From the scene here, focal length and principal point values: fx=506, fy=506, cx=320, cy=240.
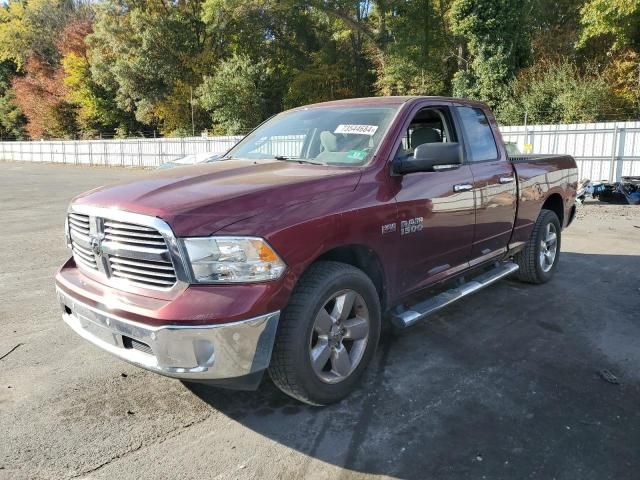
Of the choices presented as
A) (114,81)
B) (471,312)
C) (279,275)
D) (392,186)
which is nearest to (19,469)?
(279,275)

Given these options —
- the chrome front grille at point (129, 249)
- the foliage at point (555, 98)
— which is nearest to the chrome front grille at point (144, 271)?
the chrome front grille at point (129, 249)

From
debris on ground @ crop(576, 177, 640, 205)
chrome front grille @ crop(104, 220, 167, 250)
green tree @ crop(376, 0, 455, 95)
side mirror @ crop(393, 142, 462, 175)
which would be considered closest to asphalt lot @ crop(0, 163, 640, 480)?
chrome front grille @ crop(104, 220, 167, 250)

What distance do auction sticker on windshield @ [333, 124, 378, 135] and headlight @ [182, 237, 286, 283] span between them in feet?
4.84

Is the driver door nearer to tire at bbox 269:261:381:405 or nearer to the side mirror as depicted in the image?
the side mirror

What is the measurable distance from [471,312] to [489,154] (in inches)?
59.8

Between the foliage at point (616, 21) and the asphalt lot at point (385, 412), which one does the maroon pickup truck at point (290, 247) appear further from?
the foliage at point (616, 21)

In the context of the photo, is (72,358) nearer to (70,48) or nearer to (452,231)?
(452,231)

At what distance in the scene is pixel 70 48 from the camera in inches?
1852

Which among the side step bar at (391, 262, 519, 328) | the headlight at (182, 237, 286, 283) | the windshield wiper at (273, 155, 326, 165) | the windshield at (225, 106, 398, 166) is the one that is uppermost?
the windshield at (225, 106, 398, 166)

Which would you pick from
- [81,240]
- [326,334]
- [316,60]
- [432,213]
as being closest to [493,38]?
[316,60]

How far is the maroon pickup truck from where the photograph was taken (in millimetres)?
2631

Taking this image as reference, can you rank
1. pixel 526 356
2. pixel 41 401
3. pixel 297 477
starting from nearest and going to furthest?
pixel 297 477
pixel 41 401
pixel 526 356

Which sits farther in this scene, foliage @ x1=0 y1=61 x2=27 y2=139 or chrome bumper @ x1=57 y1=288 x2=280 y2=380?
foliage @ x1=0 y1=61 x2=27 y2=139

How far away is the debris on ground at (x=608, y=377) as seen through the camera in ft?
11.6
